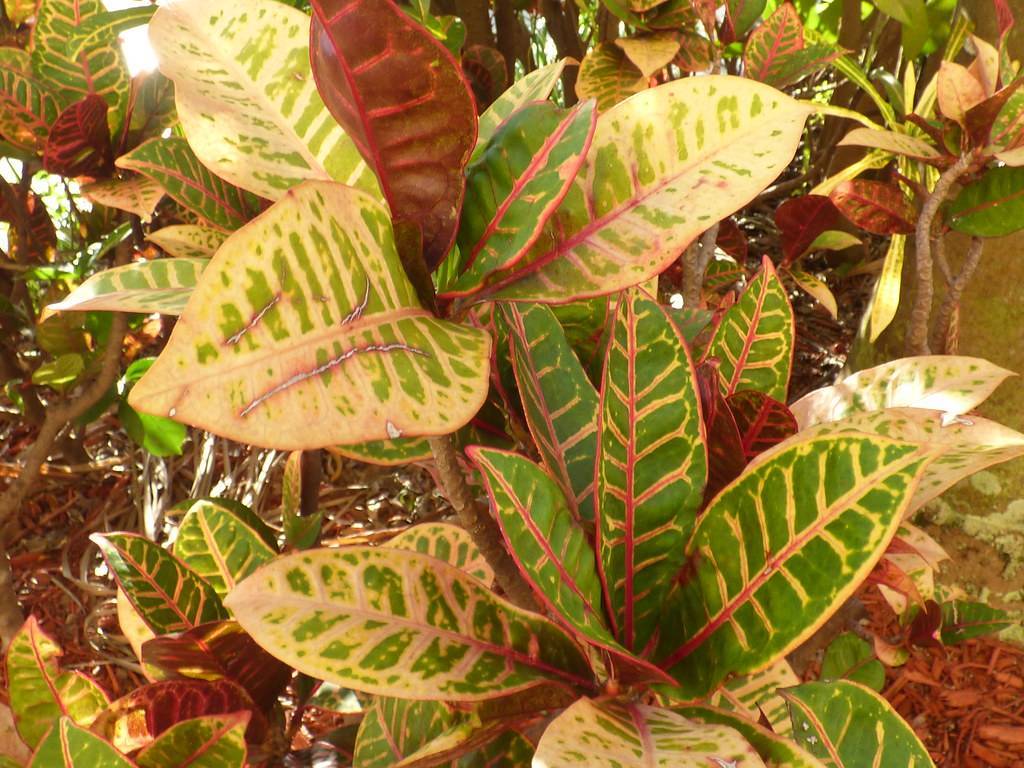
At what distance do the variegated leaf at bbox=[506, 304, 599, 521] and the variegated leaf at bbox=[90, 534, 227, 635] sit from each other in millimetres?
335

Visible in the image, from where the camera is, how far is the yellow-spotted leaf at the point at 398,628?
0.45 m

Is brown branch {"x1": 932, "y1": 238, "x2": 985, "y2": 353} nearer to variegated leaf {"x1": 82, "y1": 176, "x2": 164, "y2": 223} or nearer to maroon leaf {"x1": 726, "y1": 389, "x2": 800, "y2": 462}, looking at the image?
maroon leaf {"x1": 726, "y1": 389, "x2": 800, "y2": 462}

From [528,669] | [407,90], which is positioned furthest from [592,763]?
[407,90]

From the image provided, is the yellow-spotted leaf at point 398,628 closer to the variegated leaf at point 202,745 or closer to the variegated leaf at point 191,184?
the variegated leaf at point 202,745

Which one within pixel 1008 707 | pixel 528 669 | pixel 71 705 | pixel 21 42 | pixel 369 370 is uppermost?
pixel 21 42

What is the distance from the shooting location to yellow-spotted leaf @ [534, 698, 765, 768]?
394 mm

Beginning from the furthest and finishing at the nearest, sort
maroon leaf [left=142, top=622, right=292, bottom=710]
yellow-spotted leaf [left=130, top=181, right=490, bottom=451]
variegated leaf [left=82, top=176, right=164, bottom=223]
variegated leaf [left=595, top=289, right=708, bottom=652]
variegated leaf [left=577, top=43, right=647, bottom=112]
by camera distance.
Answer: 1. variegated leaf [left=577, top=43, right=647, bottom=112]
2. variegated leaf [left=82, top=176, right=164, bottom=223]
3. maroon leaf [left=142, top=622, right=292, bottom=710]
4. variegated leaf [left=595, top=289, right=708, bottom=652]
5. yellow-spotted leaf [left=130, top=181, right=490, bottom=451]

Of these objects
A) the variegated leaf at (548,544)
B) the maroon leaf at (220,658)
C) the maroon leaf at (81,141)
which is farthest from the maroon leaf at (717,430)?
the maroon leaf at (81,141)

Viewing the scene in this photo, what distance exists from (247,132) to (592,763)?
14.3 inches

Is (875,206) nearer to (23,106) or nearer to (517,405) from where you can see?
(517,405)

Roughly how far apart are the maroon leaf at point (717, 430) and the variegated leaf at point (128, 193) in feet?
2.25

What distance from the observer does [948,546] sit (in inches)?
59.9

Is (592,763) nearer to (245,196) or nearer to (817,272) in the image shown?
(245,196)

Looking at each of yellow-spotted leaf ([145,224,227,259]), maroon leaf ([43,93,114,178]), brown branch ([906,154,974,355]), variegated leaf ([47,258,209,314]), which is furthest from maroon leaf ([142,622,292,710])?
brown branch ([906,154,974,355])
